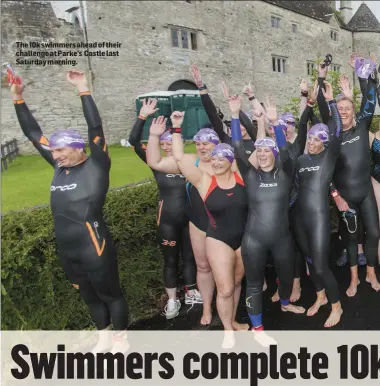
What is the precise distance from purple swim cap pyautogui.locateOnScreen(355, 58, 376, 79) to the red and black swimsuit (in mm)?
2410

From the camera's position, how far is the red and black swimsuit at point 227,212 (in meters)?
3.53

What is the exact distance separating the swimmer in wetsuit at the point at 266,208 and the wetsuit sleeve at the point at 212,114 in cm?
103

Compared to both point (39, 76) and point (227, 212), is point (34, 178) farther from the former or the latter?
point (227, 212)

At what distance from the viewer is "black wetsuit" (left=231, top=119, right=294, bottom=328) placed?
11.5 ft

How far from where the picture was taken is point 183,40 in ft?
70.1

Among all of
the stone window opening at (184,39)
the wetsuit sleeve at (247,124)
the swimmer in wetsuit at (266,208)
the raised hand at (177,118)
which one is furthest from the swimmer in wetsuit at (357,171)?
the stone window opening at (184,39)

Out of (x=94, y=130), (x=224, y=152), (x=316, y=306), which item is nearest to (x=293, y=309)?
(x=316, y=306)

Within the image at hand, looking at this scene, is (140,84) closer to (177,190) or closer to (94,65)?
(94,65)

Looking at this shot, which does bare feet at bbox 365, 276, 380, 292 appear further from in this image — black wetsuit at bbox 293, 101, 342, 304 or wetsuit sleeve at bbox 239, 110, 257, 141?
wetsuit sleeve at bbox 239, 110, 257, 141

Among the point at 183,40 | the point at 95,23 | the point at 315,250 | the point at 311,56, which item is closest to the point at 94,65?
the point at 95,23

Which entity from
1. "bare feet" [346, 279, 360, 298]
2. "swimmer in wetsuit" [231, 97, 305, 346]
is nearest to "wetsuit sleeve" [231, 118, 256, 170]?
"swimmer in wetsuit" [231, 97, 305, 346]

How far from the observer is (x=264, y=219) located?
3523mm

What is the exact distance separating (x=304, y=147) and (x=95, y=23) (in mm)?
16220

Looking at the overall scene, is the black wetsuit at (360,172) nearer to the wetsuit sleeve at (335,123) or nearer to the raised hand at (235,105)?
the wetsuit sleeve at (335,123)
